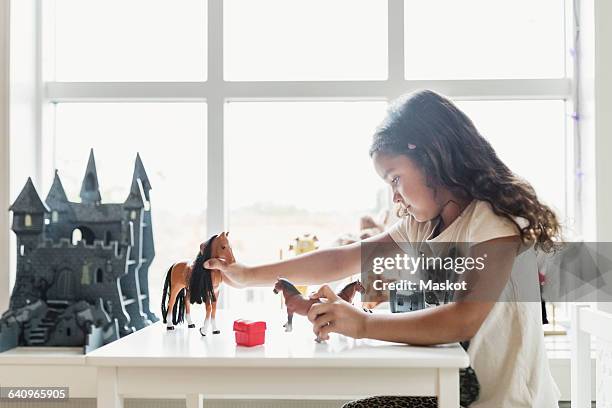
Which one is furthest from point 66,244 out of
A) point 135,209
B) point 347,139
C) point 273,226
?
point 347,139

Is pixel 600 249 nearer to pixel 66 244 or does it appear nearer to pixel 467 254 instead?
pixel 467 254

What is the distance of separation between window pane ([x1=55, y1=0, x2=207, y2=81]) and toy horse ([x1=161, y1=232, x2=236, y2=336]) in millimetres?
927

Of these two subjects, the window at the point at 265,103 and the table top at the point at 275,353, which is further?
the window at the point at 265,103

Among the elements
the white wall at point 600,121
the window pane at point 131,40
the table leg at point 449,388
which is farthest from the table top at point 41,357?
the white wall at point 600,121

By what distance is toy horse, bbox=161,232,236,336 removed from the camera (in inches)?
50.2

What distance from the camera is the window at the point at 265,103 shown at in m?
2.03

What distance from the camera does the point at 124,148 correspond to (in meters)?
2.09

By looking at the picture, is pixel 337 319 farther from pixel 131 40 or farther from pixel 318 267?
pixel 131 40

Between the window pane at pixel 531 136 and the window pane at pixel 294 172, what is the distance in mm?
370

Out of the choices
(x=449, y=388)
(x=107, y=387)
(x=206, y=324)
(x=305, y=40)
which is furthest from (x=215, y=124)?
(x=449, y=388)

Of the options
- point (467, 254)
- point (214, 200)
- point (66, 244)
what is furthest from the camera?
point (214, 200)

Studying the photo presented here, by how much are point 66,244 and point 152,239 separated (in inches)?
9.1

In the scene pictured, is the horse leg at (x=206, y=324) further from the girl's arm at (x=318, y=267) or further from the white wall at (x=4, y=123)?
the white wall at (x=4, y=123)

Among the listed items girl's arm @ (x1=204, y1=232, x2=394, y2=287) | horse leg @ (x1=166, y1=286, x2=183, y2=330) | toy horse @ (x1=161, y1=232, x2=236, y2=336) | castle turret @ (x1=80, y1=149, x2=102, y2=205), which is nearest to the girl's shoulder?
girl's arm @ (x1=204, y1=232, x2=394, y2=287)
